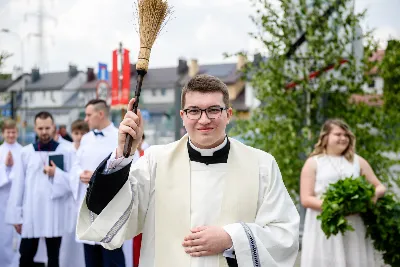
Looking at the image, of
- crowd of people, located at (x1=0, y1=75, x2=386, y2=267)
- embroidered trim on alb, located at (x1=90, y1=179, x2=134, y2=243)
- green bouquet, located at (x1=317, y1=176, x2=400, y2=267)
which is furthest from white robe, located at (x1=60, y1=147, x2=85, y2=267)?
embroidered trim on alb, located at (x1=90, y1=179, x2=134, y2=243)

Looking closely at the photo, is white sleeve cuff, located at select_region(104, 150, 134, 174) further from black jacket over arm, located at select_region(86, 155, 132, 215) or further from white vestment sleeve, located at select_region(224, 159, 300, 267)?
white vestment sleeve, located at select_region(224, 159, 300, 267)

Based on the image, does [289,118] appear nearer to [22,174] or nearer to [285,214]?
[22,174]

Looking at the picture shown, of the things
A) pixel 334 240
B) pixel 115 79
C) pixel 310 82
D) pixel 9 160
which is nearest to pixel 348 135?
pixel 334 240

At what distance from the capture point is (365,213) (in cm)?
641

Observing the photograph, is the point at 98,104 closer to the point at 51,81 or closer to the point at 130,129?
the point at 130,129

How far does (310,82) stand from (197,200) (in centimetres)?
624

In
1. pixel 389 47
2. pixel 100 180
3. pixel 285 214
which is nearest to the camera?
pixel 100 180

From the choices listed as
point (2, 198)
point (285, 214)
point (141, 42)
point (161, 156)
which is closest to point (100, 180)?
point (161, 156)

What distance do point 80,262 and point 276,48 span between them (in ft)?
13.7

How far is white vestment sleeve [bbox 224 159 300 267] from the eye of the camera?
331 cm

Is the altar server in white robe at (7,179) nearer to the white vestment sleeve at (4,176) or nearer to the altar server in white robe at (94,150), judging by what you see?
the white vestment sleeve at (4,176)

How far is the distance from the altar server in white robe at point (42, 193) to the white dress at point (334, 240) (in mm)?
3303

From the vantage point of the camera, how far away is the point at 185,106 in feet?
11.2

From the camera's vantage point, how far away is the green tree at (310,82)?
29.7 feet
